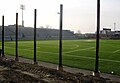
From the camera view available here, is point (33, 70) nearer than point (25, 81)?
No

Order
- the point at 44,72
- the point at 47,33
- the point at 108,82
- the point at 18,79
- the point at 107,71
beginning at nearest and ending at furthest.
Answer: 1. the point at 108,82
2. the point at 18,79
3. the point at 44,72
4. the point at 107,71
5. the point at 47,33

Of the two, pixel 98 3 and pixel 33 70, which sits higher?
pixel 98 3

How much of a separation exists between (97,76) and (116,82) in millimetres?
1137

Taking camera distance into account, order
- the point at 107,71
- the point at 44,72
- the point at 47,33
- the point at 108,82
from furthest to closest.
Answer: the point at 47,33 < the point at 107,71 < the point at 44,72 < the point at 108,82

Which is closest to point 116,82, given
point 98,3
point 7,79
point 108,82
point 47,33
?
point 108,82

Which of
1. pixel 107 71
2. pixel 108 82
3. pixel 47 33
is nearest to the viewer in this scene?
pixel 108 82

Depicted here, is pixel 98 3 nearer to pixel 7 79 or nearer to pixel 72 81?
pixel 72 81

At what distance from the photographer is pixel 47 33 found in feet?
357

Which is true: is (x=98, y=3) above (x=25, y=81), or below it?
above

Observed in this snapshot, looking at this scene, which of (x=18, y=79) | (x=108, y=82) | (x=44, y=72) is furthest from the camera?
(x=44, y=72)

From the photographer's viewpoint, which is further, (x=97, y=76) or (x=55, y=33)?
(x=55, y=33)

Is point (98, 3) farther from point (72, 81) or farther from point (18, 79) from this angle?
point (18, 79)

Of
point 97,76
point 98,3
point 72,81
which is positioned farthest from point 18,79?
point 98,3

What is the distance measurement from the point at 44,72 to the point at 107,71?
3326 millimetres
